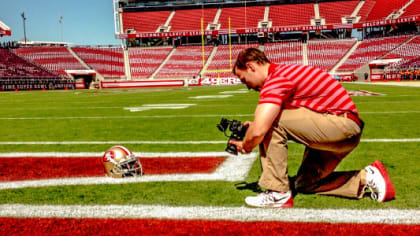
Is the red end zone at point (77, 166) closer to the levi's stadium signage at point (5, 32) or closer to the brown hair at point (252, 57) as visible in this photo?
the brown hair at point (252, 57)

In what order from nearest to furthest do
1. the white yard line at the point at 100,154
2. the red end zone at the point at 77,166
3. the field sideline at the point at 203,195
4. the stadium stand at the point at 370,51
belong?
the field sideline at the point at 203,195 → the red end zone at the point at 77,166 → the white yard line at the point at 100,154 → the stadium stand at the point at 370,51

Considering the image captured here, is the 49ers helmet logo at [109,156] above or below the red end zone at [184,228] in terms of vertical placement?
above

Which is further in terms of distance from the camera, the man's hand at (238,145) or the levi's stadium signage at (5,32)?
the levi's stadium signage at (5,32)

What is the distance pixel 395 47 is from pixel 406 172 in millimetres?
45911

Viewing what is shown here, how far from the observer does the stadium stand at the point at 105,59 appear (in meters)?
48.8

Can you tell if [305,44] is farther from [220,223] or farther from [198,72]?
[220,223]

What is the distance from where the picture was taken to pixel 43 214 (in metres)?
2.72

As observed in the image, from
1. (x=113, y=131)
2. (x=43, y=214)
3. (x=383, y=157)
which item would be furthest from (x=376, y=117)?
(x=43, y=214)

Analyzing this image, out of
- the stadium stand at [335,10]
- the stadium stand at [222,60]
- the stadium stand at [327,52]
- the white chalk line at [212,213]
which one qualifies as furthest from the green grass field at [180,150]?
the stadium stand at [335,10]

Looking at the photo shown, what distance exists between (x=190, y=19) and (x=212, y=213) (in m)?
54.3

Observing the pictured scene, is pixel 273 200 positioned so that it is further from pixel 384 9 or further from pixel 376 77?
pixel 384 9

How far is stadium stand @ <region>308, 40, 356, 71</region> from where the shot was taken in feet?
152

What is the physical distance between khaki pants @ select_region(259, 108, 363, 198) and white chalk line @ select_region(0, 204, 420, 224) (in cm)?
29

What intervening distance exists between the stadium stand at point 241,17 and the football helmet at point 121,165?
50.1 meters
